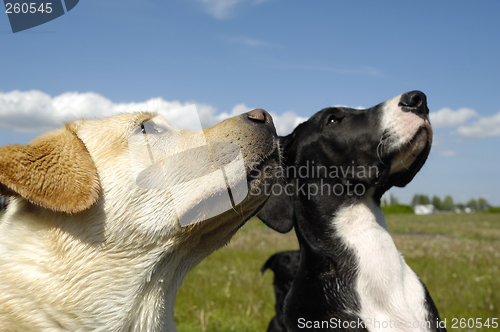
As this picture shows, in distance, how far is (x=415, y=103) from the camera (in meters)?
3.24

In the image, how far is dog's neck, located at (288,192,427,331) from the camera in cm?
277

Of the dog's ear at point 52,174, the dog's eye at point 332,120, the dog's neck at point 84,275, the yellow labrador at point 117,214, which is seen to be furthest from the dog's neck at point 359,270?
the dog's ear at point 52,174

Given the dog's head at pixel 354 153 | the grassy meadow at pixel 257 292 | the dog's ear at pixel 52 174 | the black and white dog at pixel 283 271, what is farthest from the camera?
the grassy meadow at pixel 257 292

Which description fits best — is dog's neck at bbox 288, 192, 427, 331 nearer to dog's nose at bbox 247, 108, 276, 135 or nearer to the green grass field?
dog's nose at bbox 247, 108, 276, 135

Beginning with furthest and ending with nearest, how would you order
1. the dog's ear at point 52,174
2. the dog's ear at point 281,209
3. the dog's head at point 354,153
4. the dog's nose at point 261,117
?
the dog's ear at point 281,209
the dog's head at point 354,153
the dog's nose at point 261,117
the dog's ear at point 52,174

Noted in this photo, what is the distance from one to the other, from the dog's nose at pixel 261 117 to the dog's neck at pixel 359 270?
1.12 metres

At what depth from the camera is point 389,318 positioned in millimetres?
2719

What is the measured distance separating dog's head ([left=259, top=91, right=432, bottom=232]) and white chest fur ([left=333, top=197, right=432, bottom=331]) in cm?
27

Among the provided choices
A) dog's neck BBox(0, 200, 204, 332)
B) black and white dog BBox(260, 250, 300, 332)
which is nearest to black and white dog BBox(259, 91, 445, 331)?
black and white dog BBox(260, 250, 300, 332)

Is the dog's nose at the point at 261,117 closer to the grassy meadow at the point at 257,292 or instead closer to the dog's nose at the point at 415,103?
the dog's nose at the point at 415,103

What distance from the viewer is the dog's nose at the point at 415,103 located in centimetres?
322

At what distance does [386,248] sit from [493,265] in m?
7.62

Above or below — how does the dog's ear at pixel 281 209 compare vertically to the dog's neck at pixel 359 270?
above

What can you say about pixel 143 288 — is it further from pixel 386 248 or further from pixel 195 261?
pixel 386 248
